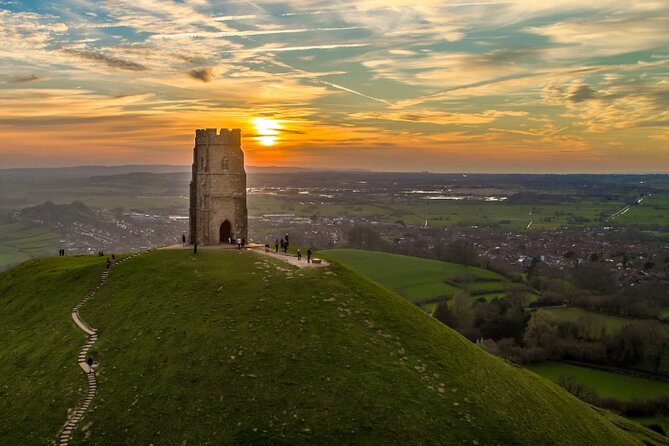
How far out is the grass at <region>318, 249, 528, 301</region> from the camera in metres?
123

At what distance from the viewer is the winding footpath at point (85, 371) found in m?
34.0

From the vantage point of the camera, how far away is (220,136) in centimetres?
6438

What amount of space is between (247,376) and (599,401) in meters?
55.0

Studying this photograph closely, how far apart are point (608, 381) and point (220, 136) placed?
6325 cm

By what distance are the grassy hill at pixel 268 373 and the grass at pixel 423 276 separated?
71964 mm

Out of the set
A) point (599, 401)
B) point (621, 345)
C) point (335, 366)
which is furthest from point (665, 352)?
point (335, 366)

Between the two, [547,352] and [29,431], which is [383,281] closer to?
[547,352]

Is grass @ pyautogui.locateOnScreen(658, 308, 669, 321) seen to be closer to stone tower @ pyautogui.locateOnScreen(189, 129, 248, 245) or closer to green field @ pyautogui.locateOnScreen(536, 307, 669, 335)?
green field @ pyautogui.locateOnScreen(536, 307, 669, 335)

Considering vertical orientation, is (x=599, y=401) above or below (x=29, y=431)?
below

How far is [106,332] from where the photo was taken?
4459 centimetres

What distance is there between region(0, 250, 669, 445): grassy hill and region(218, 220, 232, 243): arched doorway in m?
13.6

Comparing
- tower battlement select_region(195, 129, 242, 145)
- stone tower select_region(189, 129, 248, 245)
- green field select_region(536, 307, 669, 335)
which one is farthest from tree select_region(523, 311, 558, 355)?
tower battlement select_region(195, 129, 242, 145)

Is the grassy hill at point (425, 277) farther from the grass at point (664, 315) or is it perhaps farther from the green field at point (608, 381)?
the green field at point (608, 381)

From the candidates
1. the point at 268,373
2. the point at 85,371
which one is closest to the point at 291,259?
the point at 268,373
